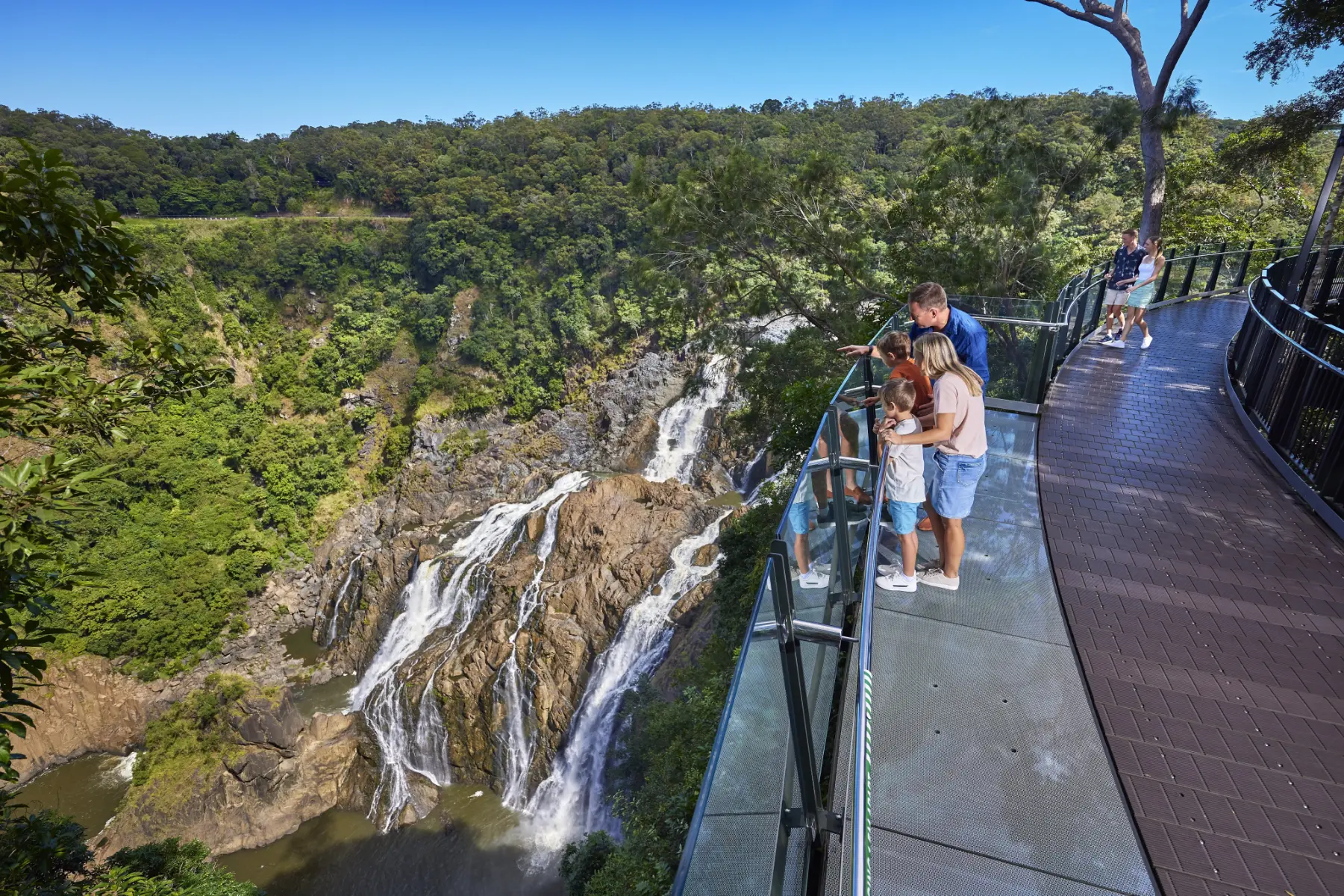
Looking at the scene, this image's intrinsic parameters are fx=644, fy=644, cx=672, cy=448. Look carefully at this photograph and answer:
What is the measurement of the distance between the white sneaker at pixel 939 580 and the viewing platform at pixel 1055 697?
7 cm

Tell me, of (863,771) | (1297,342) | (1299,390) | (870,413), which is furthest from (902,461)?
(1297,342)

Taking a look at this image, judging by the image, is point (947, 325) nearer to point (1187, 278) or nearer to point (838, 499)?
point (838, 499)

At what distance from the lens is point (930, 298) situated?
4301mm

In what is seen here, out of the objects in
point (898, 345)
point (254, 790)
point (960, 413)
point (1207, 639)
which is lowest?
point (254, 790)

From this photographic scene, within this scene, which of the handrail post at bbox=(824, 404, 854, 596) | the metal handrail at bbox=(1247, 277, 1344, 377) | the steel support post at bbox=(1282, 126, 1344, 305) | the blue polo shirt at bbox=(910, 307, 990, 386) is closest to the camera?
the handrail post at bbox=(824, 404, 854, 596)

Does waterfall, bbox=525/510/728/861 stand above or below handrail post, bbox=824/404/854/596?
below

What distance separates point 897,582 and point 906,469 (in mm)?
795

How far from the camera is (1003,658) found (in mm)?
3775

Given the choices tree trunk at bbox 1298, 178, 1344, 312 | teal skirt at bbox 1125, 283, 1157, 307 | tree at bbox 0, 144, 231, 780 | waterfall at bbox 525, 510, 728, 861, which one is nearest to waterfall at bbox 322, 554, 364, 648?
waterfall at bbox 525, 510, 728, 861

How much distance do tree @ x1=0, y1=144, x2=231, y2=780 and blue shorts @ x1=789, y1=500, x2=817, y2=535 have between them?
2.81 m

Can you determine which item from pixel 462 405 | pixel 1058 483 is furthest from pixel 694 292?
pixel 462 405

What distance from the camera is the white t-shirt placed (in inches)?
152

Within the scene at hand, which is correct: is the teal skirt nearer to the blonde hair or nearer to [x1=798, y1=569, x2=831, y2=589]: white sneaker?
the blonde hair

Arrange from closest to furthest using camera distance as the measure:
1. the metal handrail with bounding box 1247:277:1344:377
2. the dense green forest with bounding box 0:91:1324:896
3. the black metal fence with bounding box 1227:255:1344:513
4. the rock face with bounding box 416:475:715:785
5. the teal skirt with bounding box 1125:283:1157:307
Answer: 1. the black metal fence with bounding box 1227:255:1344:513
2. the metal handrail with bounding box 1247:277:1344:377
3. the teal skirt with bounding box 1125:283:1157:307
4. the dense green forest with bounding box 0:91:1324:896
5. the rock face with bounding box 416:475:715:785
